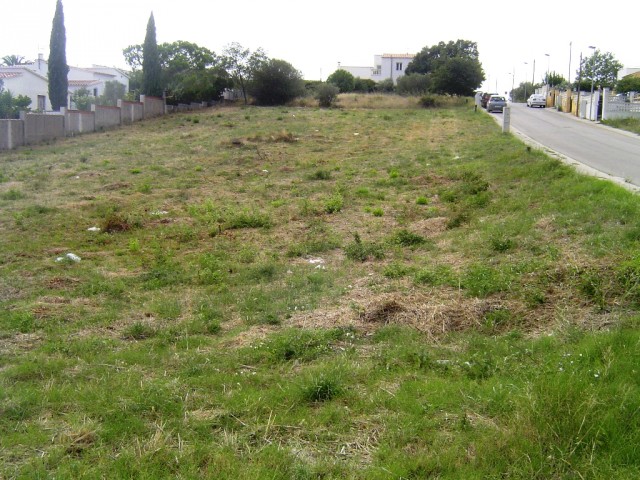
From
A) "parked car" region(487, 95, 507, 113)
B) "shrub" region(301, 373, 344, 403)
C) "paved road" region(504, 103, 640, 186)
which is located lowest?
"shrub" region(301, 373, 344, 403)

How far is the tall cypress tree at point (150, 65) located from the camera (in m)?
46.8

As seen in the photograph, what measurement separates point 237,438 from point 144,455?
25.9 inches

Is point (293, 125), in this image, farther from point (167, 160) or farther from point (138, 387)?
point (138, 387)

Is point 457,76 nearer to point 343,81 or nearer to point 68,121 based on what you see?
point 343,81

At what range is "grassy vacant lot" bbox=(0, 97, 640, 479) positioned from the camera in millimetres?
4199

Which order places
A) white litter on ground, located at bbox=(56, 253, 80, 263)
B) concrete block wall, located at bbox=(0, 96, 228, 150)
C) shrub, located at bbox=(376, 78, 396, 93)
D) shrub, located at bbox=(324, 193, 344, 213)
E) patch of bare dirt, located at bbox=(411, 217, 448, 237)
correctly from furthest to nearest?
shrub, located at bbox=(376, 78, 396, 93) < concrete block wall, located at bbox=(0, 96, 228, 150) < shrub, located at bbox=(324, 193, 344, 213) < patch of bare dirt, located at bbox=(411, 217, 448, 237) < white litter on ground, located at bbox=(56, 253, 80, 263)

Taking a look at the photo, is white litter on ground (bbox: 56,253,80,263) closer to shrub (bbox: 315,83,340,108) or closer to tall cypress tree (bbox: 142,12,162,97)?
tall cypress tree (bbox: 142,12,162,97)

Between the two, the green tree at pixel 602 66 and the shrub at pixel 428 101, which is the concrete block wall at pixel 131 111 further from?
the green tree at pixel 602 66

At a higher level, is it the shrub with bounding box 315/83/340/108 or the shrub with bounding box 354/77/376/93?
the shrub with bounding box 354/77/376/93

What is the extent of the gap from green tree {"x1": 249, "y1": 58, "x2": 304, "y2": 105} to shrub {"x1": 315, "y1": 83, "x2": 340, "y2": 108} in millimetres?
2741

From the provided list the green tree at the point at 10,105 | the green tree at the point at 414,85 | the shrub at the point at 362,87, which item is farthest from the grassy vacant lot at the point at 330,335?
the shrub at the point at 362,87

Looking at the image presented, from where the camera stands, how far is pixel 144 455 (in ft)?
13.9

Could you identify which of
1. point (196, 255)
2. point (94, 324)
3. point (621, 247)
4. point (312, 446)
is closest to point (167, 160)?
point (196, 255)

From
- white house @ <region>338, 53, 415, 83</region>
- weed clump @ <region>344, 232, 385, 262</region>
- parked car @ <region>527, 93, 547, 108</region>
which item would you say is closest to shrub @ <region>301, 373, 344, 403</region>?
weed clump @ <region>344, 232, 385, 262</region>
